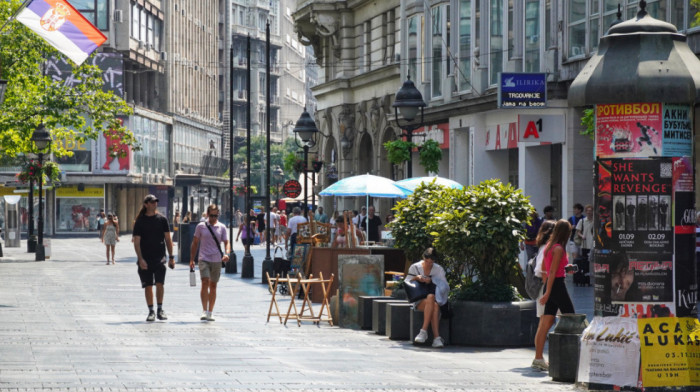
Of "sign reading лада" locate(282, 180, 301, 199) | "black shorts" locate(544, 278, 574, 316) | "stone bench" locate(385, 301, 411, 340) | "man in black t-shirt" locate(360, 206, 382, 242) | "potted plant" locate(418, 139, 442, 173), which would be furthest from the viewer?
"sign reading лада" locate(282, 180, 301, 199)

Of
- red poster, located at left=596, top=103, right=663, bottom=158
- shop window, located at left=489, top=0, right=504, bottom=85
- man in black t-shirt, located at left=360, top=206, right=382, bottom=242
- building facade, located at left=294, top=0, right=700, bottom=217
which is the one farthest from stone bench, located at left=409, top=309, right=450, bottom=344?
man in black t-shirt, located at left=360, top=206, right=382, bottom=242

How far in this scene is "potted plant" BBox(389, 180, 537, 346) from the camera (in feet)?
53.4

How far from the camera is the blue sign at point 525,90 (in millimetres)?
29812

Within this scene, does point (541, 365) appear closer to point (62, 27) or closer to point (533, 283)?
point (533, 283)

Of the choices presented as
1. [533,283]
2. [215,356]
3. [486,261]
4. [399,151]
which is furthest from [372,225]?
[215,356]

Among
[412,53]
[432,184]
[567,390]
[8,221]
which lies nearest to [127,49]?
[8,221]

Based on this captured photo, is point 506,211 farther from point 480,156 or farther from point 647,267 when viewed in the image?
point 480,156

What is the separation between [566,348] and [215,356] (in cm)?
398

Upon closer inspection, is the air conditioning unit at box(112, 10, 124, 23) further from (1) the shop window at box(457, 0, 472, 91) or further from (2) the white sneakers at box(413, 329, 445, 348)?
(2) the white sneakers at box(413, 329, 445, 348)

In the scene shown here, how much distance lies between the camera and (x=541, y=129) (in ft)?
105

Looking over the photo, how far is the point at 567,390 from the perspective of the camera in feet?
39.3

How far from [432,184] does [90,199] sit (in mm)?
65638

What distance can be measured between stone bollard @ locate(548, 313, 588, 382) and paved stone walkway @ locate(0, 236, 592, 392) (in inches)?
6.2

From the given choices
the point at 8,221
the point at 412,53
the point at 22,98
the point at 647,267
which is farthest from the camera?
the point at 8,221
